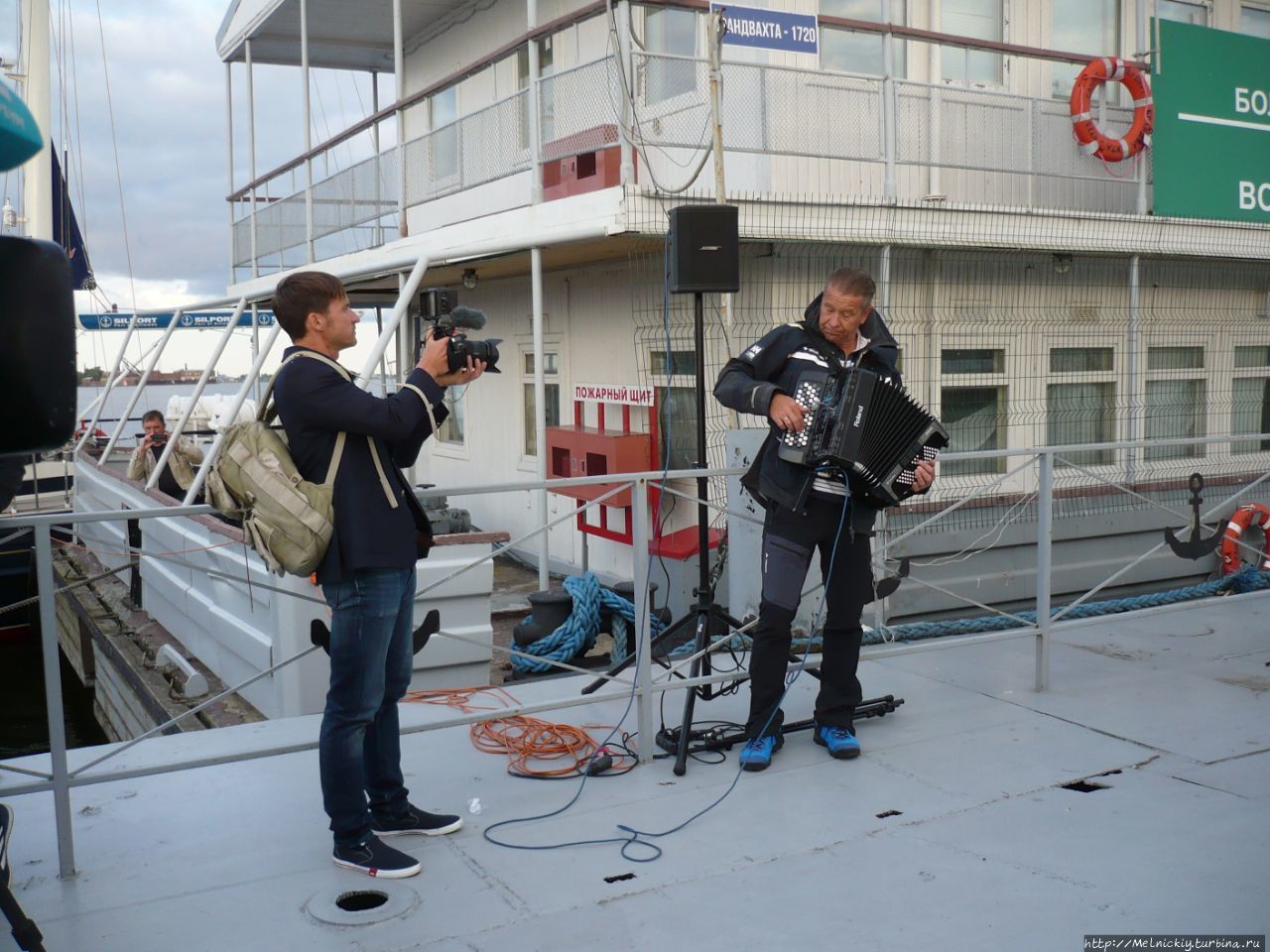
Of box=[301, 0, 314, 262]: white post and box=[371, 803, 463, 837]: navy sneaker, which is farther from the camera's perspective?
box=[301, 0, 314, 262]: white post

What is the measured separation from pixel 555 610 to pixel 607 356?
338 centimetres

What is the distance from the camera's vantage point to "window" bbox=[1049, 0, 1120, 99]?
411 inches

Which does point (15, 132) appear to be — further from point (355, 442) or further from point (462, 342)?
point (462, 342)

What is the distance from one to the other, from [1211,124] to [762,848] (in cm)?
896

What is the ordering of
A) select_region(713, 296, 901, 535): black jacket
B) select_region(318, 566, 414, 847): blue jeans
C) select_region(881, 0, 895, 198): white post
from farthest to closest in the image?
select_region(881, 0, 895, 198): white post, select_region(713, 296, 901, 535): black jacket, select_region(318, 566, 414, 847): blue jeans

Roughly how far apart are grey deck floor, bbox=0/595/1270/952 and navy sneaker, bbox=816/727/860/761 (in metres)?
0.07

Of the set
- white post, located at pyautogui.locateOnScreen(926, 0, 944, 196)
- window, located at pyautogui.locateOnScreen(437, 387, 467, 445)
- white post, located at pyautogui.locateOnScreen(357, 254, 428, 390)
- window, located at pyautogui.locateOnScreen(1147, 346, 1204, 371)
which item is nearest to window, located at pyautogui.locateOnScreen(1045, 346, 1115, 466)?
window, located at pyautogui.locateOnScreen(1147, 346, 1204, 371)

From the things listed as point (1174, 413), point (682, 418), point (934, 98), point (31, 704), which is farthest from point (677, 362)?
point (31, 704)

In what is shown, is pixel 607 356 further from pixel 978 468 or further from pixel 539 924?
pixel 539 924

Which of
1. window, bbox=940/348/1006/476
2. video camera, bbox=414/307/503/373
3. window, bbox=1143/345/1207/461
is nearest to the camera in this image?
video camera, bbox=414/307/503/373

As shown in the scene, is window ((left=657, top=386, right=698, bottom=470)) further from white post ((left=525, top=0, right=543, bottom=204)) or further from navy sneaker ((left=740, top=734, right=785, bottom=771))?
navy sneaker ((left=740, top=734, right=785, bottom=771))

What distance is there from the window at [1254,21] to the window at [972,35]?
3.37 m

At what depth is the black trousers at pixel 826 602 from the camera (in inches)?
178

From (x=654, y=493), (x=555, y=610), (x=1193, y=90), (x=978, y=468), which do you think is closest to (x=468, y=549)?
(x=555, y=610)
